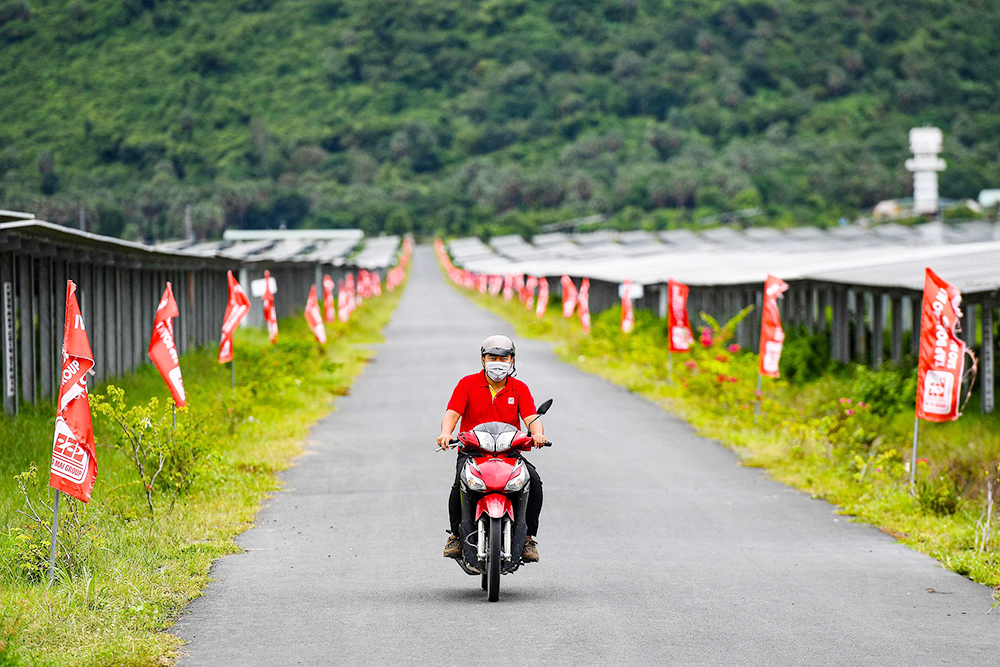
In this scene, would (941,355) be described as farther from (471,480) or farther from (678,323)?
(678,323)

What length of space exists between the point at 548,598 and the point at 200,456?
4.93 metres

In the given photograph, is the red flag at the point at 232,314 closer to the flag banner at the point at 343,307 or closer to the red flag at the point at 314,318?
the red flag at the point at 314,318

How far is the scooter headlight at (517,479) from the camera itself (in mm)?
8297

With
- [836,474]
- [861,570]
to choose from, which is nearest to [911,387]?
[836,474]

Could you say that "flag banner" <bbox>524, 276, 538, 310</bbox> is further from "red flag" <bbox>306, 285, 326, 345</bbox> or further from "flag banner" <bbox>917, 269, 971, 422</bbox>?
"flag banner" <bbox>917, 269, 971, 422</bbox>

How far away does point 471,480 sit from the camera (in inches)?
327

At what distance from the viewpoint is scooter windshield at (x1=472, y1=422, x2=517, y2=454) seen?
8.30m

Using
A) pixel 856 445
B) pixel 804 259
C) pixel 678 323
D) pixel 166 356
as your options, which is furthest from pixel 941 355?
pixel 804 259

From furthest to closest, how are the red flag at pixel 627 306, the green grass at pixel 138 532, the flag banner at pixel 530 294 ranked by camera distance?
the flag banner at pixel 530 294, the red flag at pixel 627 306, the green grass at pixel 138 532

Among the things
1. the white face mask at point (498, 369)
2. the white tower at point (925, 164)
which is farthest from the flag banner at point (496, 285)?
the white tower at point (925, 164)

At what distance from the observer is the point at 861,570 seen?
31.5 feet

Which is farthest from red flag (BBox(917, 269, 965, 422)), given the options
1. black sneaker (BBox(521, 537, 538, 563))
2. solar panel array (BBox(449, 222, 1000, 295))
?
black sneaker (BBox(521, 537, 538, 563))

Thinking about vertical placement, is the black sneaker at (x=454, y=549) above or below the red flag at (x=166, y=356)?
below

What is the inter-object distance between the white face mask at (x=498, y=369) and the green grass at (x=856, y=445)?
351 cm
